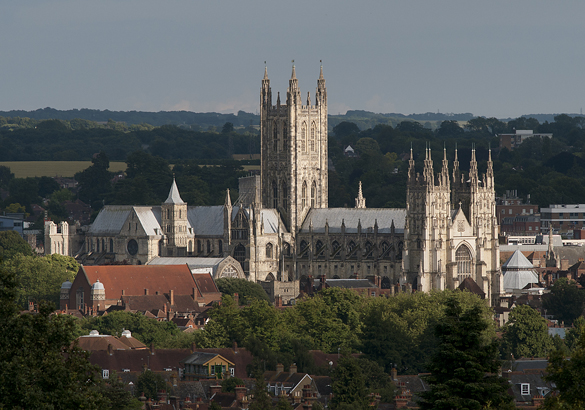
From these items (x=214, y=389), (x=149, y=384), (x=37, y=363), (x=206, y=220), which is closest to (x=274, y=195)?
(x=206, y=220)

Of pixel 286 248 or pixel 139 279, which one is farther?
pixel 286 248

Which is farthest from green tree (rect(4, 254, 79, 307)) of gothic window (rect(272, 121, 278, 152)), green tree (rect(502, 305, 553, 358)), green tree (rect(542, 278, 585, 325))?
green tree (rect(502, 305, 553, 358))

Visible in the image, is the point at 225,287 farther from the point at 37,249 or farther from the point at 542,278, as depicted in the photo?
the point at 37,249

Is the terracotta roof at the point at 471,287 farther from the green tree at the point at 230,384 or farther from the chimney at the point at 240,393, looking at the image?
the chimney at the point at 240,393

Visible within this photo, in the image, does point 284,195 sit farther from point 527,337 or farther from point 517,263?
point 527,337

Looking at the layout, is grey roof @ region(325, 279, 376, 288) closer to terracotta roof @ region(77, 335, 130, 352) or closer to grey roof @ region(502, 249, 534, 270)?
grey roof @ region(502, 249, 534, 270)
